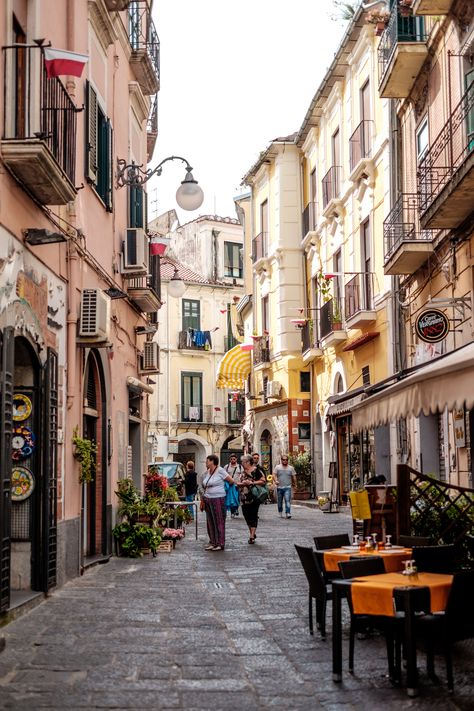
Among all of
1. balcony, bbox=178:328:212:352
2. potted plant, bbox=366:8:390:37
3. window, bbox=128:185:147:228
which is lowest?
window, bbox=128:185:147:228

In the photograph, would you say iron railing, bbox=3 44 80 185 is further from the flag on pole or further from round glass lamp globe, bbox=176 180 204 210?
the flag on pole

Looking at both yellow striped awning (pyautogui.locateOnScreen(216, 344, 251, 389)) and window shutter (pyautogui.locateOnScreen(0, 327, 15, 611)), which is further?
yellow striped awning (pyautogui.locateOnScreen(216, 344, 251, 389))

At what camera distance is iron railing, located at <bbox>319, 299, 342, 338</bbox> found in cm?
2752

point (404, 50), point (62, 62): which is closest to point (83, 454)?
point (62, 62)

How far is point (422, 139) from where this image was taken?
19391 millimetres

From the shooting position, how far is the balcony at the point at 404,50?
1783 centimetres

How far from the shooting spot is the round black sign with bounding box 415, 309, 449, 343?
15.8 m

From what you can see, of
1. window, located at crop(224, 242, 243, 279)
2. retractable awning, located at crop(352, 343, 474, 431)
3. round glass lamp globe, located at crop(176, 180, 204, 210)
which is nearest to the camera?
retractable awning, located at crop(352, 343, 474, 431)

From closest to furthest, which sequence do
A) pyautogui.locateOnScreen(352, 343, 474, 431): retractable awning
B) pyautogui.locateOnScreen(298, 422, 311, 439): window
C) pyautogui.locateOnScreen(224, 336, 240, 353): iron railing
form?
pyautogui.locateOnScreen(352, 343, 474, 431): retractable awning < pyautogui.locateOnScreen(298, 422, 311, 439): window < pyautogui.locateOnScreen(224, 336, 240, 353): iron railing

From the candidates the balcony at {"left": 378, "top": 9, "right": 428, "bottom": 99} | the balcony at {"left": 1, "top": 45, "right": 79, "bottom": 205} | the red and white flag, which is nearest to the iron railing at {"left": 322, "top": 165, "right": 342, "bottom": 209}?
the balcony at {"left": 378, "top": 9, "right": 428, "bottom": 99}

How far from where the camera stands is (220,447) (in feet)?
170

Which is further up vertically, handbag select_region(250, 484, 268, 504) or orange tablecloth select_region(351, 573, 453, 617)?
handbag select_region(250, 484, 268, 504)

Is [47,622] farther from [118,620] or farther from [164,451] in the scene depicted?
[164,451]

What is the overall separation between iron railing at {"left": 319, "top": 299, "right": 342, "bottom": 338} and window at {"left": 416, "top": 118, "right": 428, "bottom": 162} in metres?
8.36
